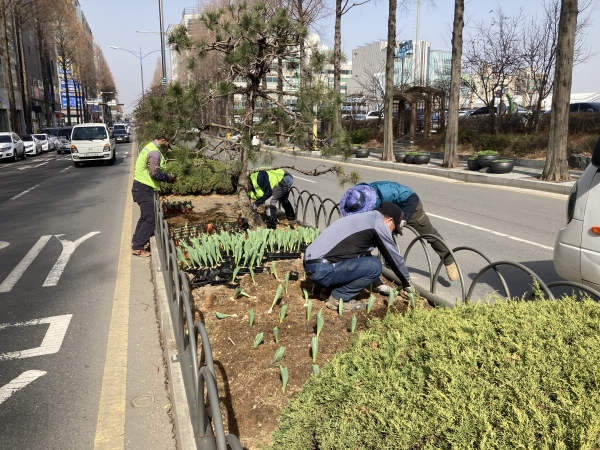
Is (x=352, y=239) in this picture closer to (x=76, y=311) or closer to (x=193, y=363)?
(x=193, y=363)

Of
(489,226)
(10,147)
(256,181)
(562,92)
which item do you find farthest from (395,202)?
(10,147)

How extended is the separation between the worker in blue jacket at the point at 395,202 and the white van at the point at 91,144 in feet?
65.5

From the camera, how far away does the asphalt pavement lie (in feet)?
10.5

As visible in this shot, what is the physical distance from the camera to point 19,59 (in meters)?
43.3

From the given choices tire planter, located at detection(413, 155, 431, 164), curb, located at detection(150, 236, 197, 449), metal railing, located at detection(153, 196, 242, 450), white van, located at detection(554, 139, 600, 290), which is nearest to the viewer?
metal railing, located at detection(153, 196, 242, 450)

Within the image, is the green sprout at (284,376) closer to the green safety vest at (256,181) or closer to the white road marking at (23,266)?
the white road marking at (23,266)

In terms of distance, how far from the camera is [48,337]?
4.43m

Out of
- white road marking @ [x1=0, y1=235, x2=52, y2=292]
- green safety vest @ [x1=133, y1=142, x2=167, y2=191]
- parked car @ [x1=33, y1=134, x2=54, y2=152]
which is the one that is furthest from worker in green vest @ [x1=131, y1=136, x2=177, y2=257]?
parked car @ [x1=33, y1=134, x2=54, y2=152]

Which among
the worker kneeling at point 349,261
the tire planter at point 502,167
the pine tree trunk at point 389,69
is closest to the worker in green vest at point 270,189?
the worker kneeling at point 349,261

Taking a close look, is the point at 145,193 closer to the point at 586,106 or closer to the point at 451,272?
the point at 451,272

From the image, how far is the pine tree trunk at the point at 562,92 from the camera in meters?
13.3

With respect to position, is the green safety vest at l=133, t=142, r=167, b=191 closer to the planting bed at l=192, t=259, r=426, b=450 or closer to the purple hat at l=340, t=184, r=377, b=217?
the planting bed at l=192, t=259, r=426, b=450

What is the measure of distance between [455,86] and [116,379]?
1776 cm

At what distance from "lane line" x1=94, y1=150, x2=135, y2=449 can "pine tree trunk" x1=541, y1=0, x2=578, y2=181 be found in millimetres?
12656
